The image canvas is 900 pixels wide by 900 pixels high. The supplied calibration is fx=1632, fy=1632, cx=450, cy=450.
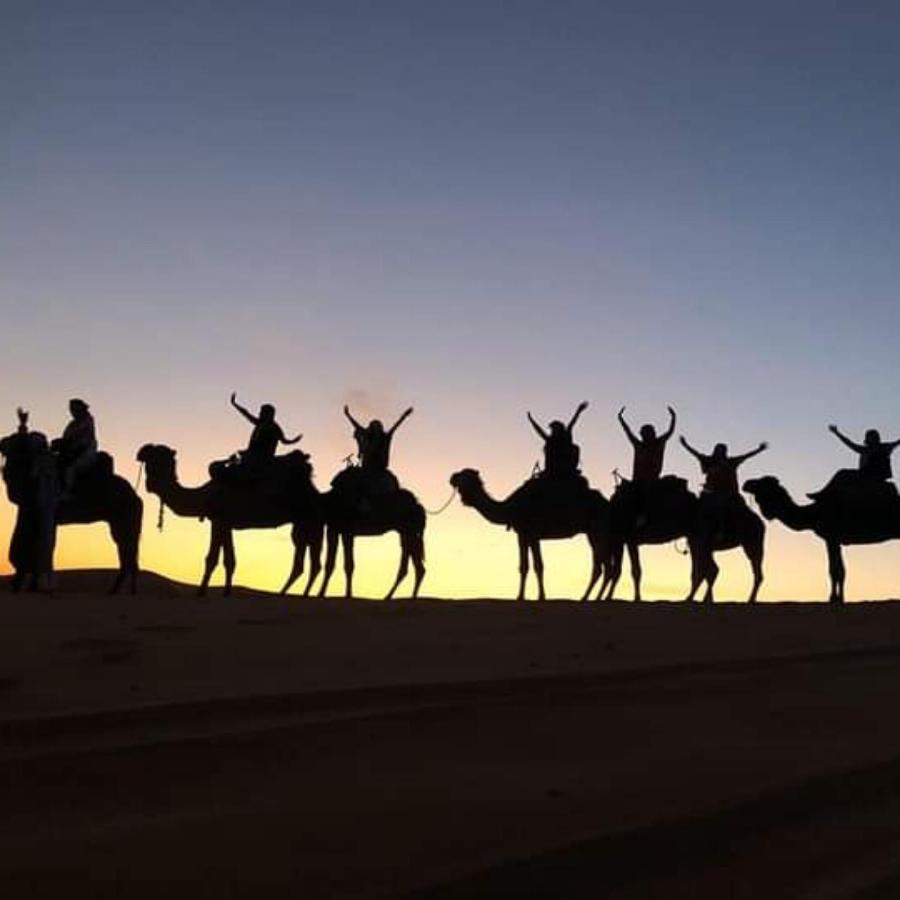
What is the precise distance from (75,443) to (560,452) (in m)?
7.64

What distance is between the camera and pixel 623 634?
12.3 metres

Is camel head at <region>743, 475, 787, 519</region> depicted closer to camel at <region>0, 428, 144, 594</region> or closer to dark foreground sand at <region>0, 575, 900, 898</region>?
camel at <region>0, 428, 144, 594</region>

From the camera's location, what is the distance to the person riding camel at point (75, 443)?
21156mm

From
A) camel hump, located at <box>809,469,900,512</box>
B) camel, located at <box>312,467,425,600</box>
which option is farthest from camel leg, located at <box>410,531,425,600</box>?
camel hump, located at <box>809,469,900,512</box>

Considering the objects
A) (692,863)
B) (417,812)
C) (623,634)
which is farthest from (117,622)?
(692,863)

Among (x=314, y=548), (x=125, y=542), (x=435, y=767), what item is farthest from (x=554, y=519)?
(x=435, y=767)

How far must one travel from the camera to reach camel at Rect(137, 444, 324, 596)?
2373cm

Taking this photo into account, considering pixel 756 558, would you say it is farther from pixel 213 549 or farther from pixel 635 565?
pixel 213 549

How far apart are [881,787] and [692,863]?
1.79 meters

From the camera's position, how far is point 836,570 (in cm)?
2461

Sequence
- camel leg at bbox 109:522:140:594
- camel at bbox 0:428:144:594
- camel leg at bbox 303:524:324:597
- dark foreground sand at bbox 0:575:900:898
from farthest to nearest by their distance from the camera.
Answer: camel leg at bbox 303:524:324:597 < camel leg at bbox 109:522:140:594 < camel at bbox 0:428:144:594 < dark foreground sand at bbox 0:575:900:898

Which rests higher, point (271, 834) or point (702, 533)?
point (702, 533)

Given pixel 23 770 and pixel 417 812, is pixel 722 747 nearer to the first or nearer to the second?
pixel 417 812

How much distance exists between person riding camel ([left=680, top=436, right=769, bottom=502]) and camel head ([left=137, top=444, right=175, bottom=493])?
7.94 metres
